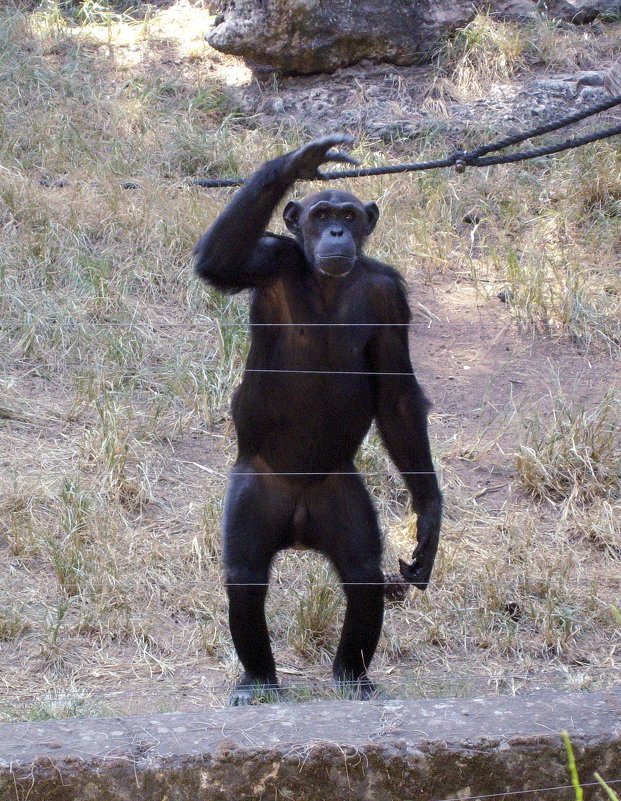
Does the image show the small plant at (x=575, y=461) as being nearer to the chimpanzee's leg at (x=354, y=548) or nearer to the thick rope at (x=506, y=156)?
the thick rope at (x=506, y=156)

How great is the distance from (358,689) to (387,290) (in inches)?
59.3

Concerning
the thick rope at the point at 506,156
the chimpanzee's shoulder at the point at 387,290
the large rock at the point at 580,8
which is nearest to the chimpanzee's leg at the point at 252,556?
the chimpanzee's shoulder at the point at 387,290

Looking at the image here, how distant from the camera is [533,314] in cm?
675

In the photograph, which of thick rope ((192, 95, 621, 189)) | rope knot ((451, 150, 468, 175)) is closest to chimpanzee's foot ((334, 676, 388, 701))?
thick rope ((192, 95, 621, 189))

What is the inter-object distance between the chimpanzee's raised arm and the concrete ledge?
154cm

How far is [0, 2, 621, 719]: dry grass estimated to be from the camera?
14.4ft

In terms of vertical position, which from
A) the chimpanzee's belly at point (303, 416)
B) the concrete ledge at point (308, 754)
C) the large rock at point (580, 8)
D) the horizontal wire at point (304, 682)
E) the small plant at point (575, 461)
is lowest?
the horizontal wire at point (304, 682)

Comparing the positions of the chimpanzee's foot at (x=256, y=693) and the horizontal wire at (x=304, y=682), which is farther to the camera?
the horizontal wire at (x=304, y=682)

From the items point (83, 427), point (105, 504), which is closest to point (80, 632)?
point (105, 504)

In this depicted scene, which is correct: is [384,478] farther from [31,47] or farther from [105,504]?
[31,47]

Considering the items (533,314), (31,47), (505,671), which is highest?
(31,47)

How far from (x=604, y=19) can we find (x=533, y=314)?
14.4 ft

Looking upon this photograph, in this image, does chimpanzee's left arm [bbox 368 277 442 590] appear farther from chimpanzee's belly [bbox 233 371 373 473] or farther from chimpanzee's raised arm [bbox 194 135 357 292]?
chimpanzee's raised arm [bbox 194 135 357 292]

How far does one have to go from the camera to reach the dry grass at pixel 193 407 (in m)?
4.38
